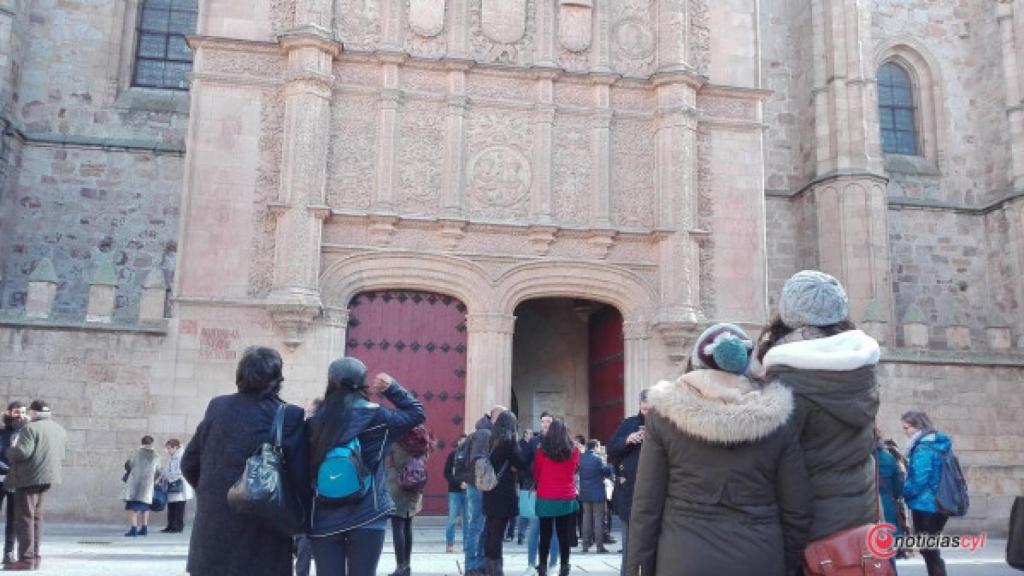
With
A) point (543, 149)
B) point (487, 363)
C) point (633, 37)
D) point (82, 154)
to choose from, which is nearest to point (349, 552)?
point (487, 363)

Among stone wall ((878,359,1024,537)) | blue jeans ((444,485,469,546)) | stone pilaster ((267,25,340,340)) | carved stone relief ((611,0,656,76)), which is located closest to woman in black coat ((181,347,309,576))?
blue jeans ((444,485,469,546))

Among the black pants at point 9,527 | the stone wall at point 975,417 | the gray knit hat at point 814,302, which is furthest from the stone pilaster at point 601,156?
the gray knit hat at point 814,302

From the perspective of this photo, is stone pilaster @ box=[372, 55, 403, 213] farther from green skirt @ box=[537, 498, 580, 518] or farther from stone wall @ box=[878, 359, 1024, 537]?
stone wall @ box=[878, 359, 1024, 537]

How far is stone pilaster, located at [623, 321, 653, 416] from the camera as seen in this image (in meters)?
14.4

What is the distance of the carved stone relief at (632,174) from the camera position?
14.9 meters

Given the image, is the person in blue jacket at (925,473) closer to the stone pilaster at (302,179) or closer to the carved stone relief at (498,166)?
the carved stone relief at (498,166)

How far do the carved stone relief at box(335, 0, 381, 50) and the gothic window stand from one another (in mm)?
5406

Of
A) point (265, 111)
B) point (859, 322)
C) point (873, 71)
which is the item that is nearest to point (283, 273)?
point (265, 111)

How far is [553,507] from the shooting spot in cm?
810

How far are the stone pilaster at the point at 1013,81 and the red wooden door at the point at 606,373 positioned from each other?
36.3 feet

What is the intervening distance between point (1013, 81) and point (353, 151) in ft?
52.4

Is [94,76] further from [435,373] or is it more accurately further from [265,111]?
[435,373]

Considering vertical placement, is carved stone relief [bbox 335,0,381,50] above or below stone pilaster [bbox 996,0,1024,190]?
below

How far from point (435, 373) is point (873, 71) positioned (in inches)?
520
